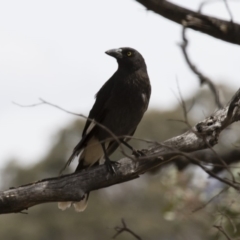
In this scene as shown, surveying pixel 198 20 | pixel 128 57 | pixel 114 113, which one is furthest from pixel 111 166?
pixel 128 57

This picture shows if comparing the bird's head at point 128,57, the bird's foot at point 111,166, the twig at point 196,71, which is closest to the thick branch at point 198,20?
the twig at point 196,71

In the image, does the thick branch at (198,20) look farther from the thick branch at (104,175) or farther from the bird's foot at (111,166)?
the bird's foot at (111,166)

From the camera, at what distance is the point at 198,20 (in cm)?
583

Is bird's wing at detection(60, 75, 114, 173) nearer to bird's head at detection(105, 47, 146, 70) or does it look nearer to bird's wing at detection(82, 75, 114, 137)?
bird's wing at detection(82, 75, 114, 137)

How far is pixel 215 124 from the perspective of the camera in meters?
5.20

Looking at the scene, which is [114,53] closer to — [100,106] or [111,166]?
[100,106]

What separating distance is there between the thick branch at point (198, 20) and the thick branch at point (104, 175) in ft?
2.36

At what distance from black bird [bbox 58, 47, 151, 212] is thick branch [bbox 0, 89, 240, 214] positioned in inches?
34.3

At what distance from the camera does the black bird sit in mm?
6242

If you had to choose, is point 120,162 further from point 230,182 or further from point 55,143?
point 55,143

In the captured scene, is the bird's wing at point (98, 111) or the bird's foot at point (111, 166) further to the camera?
the bird's wing at point (98, 111)

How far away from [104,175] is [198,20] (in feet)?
4.56

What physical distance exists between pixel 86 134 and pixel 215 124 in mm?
1281

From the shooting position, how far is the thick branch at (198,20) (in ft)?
18.9
